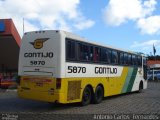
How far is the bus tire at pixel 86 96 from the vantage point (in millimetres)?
17359

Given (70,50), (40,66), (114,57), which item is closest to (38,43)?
(40,66)

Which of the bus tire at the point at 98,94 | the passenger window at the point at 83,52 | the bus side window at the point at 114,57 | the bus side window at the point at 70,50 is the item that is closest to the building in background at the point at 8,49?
A: the bus side window at the point at 114,57

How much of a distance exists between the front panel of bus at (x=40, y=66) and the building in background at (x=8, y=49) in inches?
553

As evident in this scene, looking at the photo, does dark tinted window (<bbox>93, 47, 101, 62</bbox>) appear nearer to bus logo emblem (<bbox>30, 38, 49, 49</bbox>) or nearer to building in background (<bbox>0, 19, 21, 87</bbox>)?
bus logo emblem (<bbox>30, 38, 49, 49</bbox>)

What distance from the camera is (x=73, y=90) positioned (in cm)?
1622

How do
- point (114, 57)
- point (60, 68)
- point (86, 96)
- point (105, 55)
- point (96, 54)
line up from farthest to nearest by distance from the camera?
point (114, 57) → point (105, 55) → point (96, 54) → point (86, 96) → point (60, 68)

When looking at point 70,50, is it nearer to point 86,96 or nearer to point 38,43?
point 38,43

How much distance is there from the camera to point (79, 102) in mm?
17453

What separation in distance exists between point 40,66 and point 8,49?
2609 cm

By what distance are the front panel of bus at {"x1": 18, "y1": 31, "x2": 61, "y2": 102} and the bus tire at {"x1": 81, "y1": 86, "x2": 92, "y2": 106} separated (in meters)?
2.32

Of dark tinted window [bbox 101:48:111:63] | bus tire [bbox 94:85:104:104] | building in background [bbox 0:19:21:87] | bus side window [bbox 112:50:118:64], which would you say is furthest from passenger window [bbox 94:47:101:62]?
building in background [bbox 0:19:21:87]

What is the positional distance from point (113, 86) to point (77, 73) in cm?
509

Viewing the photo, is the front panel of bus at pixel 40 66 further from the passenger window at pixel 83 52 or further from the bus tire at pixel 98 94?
the bus tire at pixel 98 94

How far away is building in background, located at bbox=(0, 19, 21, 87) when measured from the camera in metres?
31.1
